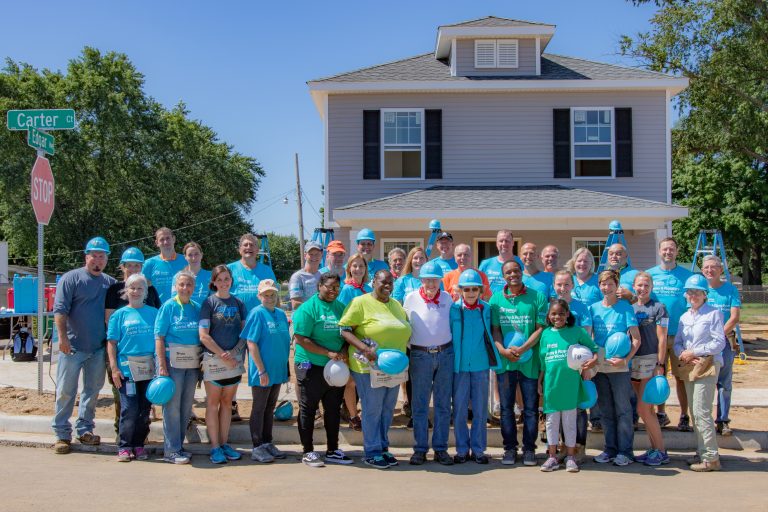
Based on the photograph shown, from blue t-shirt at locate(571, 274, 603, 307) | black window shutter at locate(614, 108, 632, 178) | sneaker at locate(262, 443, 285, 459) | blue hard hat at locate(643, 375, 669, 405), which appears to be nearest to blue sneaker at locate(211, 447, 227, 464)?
sneaker at locate(262, 443, 285, 459)

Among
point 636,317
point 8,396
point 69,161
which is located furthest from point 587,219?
point 69,161

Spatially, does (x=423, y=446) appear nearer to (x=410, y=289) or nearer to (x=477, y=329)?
(x=477, y=329)

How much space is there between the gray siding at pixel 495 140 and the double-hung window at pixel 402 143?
198 millimetres

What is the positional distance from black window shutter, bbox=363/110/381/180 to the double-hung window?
0.10m

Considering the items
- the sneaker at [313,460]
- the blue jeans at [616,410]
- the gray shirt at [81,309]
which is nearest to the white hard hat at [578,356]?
the blue jeans at [616,410]

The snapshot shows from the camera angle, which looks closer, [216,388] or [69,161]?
[216,388]

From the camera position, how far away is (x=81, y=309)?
7035 mm

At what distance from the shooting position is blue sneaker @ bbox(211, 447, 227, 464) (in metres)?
6.48

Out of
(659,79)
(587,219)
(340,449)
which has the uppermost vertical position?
(659,79)

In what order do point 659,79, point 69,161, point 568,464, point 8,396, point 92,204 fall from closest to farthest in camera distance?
1. point 568,464
2. point 8,396
3. point 659,79
4. point 69,161
5. point 92,204

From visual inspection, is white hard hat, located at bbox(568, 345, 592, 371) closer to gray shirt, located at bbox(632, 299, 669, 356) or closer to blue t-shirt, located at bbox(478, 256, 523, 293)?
gray shirt, located at bbox(632, 299, 669, 356)

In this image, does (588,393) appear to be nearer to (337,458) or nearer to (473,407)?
(473,407)

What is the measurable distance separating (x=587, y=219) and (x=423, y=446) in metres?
8.86

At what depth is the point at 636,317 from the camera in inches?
263
